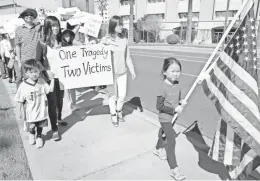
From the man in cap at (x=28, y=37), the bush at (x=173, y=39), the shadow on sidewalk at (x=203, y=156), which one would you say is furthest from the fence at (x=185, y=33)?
the man in cap at (x=28, y=37)

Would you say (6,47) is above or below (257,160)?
above

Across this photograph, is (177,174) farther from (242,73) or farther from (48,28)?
(48,28)

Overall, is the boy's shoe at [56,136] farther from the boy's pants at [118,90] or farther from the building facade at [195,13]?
the building facade at [195,13]

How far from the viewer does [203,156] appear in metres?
3.32

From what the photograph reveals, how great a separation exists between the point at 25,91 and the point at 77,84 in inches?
37.4

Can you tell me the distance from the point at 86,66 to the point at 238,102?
2.59 meters

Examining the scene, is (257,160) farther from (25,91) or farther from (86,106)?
(86,106)

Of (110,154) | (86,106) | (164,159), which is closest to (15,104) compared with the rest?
(86,106)

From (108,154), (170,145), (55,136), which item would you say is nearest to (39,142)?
(55,136)

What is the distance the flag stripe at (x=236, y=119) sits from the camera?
7.93 feet

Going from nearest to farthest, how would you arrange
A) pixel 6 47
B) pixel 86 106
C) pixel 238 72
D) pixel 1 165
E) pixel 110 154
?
pixel 238 72 → pixel 1 165 → pixel 110 154 → pixel 86 106 → pixel 6 47

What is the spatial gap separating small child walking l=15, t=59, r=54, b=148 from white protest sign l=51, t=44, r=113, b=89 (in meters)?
0.57

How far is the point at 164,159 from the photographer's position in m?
3.22

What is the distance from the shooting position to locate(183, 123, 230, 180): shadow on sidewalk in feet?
9.80
